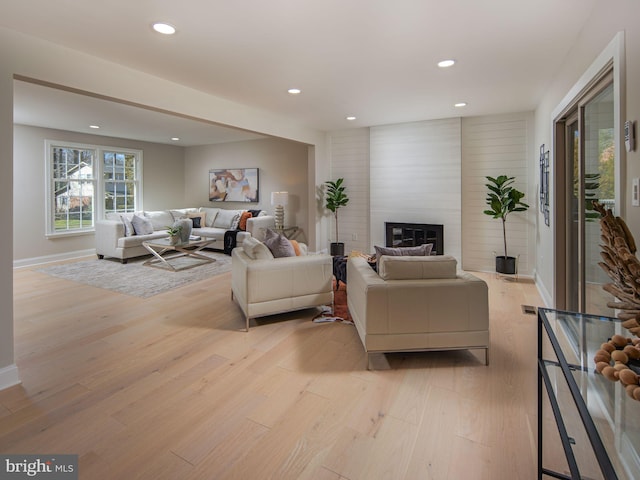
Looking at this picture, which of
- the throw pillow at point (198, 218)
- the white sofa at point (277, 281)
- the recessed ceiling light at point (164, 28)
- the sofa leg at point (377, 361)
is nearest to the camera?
the recessed ceiling light at point (164, 28)

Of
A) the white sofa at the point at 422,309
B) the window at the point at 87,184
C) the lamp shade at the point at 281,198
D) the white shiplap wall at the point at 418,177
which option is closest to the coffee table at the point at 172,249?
the lamp shade at the point at 281,198

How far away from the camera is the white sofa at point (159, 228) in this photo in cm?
645

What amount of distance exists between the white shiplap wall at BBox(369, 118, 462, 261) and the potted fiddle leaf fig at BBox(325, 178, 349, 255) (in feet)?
1.79

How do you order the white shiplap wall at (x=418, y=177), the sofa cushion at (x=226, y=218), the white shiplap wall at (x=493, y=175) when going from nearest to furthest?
the white shiplap wall at (x=493, y=175), the white shiplap wall at (x=418, y=177), the sofa cushion at (x=226, y=218)

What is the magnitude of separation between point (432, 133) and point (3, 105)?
5254mm

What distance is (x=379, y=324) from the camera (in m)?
2.56

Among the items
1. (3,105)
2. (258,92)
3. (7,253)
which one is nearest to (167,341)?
(7,253)

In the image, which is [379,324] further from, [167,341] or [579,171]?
[579,171]

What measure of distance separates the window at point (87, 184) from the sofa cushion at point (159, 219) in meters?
0.92

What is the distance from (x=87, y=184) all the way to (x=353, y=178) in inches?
214

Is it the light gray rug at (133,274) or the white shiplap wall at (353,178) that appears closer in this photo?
the light gray rug at (133,274)

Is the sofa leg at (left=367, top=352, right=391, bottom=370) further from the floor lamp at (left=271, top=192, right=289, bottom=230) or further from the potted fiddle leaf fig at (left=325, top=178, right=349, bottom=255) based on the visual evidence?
the floor lamp at (left=271, top=192, right=289, bottom=230)

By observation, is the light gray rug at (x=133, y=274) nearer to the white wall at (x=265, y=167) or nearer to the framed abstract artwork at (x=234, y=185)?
the white wall at (x=265, y=167)

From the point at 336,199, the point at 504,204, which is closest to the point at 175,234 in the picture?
the point at 336,199
